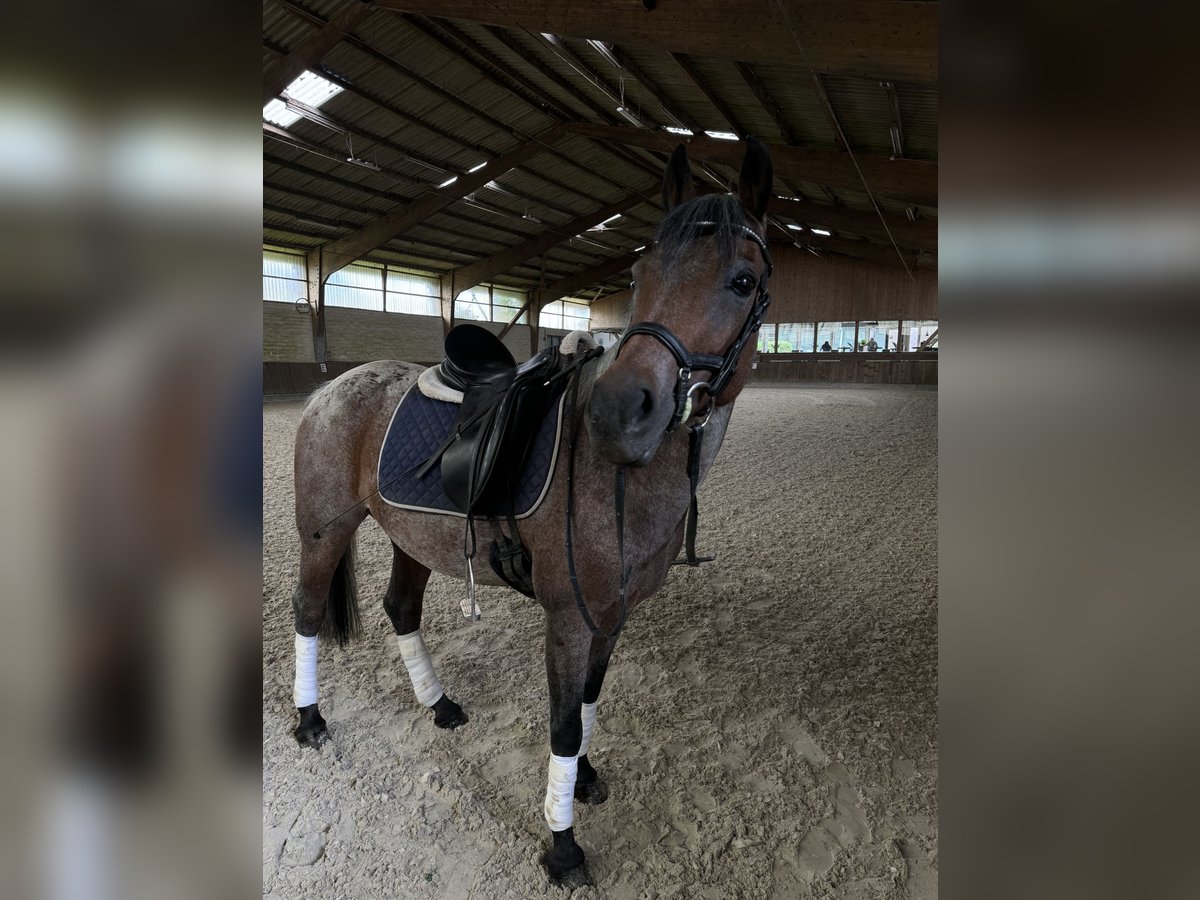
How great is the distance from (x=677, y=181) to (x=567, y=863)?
2.04 metres

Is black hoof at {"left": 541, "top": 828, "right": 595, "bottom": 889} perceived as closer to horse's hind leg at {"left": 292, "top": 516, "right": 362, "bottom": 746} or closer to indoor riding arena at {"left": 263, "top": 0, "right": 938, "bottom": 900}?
indoor riding arena at {"left": 263, "top": 0, "right": 938, "bottom": 900}

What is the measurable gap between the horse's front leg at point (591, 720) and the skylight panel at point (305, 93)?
10.2m

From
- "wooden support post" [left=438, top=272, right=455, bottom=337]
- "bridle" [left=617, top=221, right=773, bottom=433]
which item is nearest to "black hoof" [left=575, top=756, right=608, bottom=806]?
"bridle" [left=617, top=221, right=773, bottom=433]

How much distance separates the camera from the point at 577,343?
2.14 m

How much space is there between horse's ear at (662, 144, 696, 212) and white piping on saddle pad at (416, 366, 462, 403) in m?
1.01

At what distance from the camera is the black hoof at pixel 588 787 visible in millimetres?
2070

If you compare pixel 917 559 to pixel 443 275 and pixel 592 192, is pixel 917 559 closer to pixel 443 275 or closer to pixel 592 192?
pixel 592 192

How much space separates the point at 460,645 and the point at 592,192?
15.6 m

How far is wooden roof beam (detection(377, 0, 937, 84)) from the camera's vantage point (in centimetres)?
389

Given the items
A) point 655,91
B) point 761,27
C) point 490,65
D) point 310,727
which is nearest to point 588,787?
point 310,727
